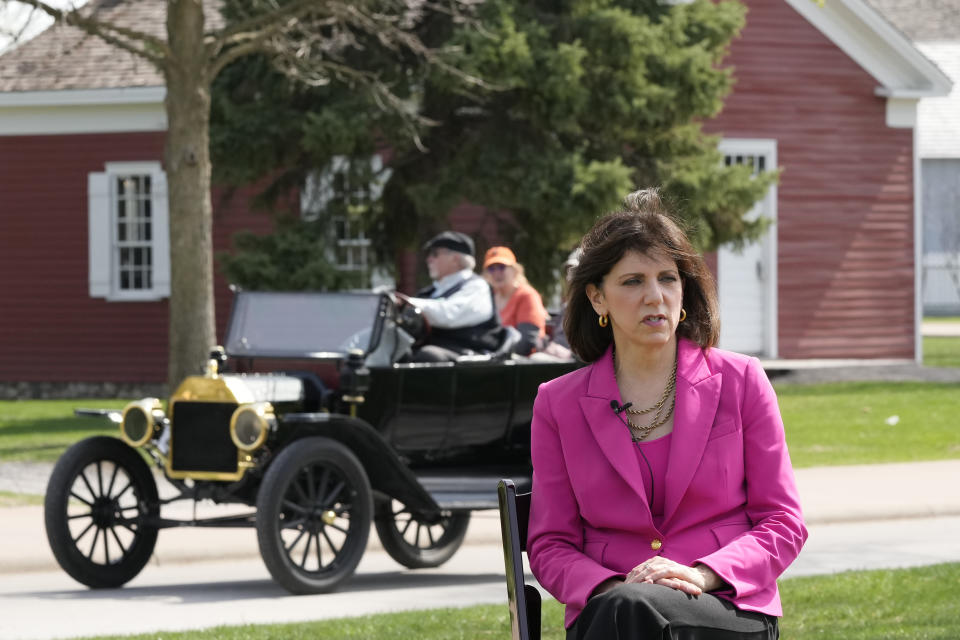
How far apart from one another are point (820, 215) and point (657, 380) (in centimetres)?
2310

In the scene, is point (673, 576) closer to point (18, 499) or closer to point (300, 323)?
point (300, 323)

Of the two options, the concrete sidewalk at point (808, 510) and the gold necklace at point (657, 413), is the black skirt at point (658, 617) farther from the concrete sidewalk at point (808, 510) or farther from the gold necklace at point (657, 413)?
the concrete sidewalk at point (808, 510)

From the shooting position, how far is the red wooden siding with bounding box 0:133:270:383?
26422mm

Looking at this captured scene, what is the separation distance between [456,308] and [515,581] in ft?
21.8

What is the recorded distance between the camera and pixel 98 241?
26.6 meters

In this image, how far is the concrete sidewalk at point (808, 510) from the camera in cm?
1152

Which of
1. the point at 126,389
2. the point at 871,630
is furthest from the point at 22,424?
the point at 871,630

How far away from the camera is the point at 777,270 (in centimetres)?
2716

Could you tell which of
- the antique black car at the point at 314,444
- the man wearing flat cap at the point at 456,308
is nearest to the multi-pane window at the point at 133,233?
the antique black car at the point at 314,444

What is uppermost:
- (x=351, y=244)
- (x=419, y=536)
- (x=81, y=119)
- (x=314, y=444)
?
(x=81, y=119)

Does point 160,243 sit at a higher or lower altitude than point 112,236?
lower

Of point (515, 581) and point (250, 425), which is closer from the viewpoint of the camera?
point (515, 581)

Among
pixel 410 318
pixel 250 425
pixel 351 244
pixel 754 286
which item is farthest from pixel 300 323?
pixel 754 286

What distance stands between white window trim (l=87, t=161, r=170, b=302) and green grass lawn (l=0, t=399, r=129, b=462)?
1.79 metres
